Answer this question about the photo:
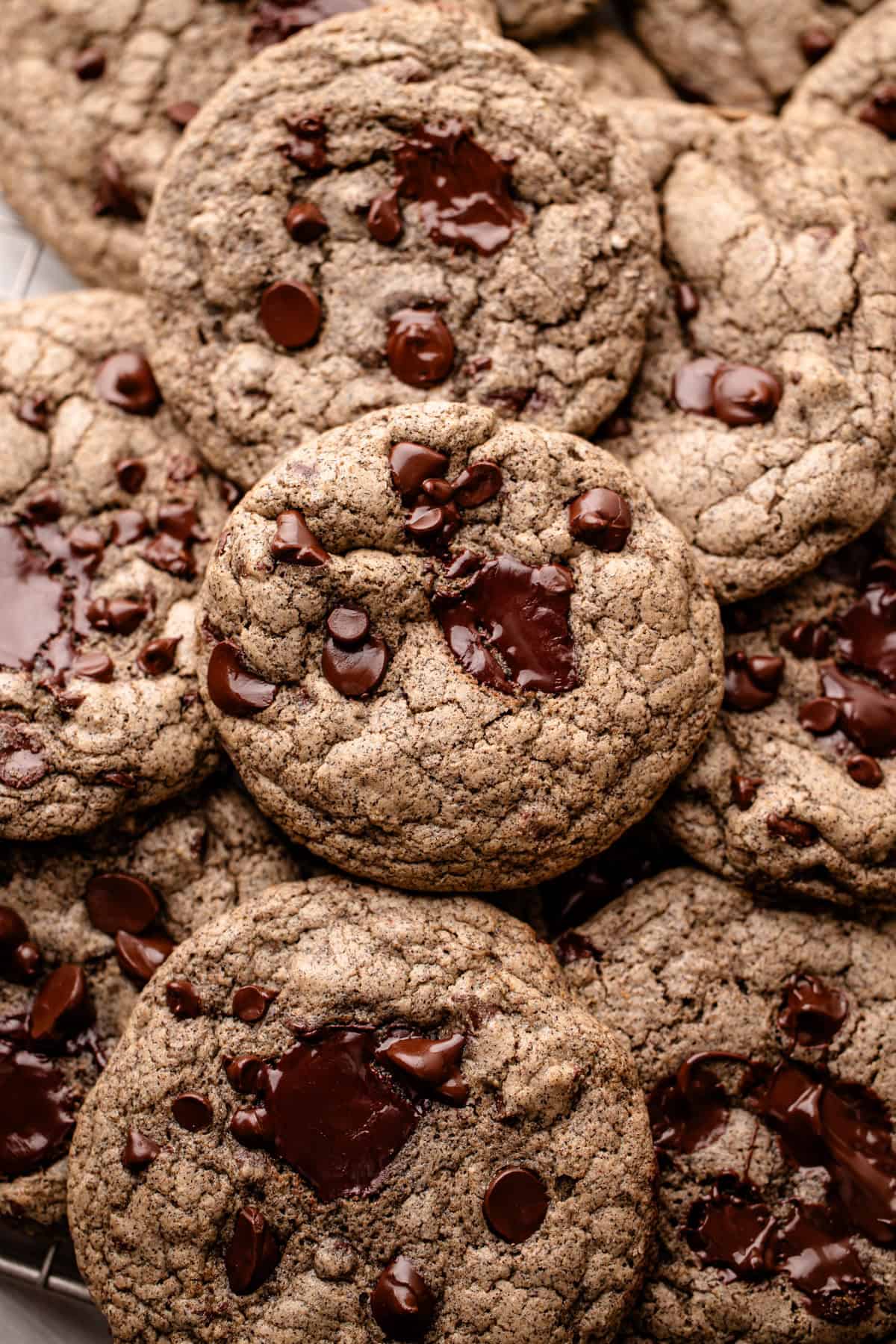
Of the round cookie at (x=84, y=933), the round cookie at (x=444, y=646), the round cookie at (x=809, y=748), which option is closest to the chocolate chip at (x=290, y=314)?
the round cookie at (x=444, y=646)

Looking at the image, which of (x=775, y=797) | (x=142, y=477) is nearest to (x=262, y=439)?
(x=142, y=477)

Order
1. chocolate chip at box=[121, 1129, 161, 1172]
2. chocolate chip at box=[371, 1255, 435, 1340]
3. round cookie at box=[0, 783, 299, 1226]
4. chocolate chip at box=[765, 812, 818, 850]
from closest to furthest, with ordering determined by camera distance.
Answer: chocolate chip at box=[371, 1255, 435, 1340] < chocolate chip at box=[121, 1129, 161, 1172] < chocolate chip at box=[765, 812, 818, 850] < round cookie at box=[0, 783, 299, 1226]

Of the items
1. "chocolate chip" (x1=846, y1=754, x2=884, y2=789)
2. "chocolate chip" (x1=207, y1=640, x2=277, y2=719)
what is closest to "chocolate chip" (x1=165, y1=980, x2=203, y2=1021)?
"chocolate chip" (x1=207, y1=640, x2=277, y2=719)

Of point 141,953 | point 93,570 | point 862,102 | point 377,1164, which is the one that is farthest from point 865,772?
point 862,102

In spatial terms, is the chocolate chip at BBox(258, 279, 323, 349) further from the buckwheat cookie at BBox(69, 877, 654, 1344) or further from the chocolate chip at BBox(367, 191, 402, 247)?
the buckwheat cookie at BBox(69, 877, 654, 1344)

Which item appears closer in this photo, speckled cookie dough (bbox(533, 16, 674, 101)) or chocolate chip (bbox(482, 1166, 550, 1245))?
chocolate chip (bbox(482, 1166, 550, 1245))

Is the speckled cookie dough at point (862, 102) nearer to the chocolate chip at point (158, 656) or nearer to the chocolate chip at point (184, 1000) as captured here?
the chocolate chip at point (158, 656)

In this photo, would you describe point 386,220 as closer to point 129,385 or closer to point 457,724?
point 129,385
